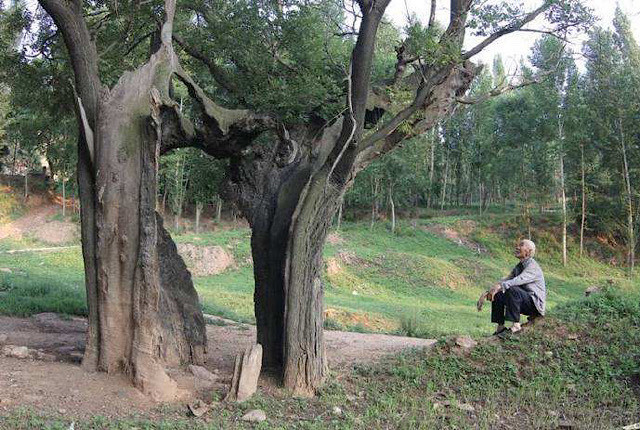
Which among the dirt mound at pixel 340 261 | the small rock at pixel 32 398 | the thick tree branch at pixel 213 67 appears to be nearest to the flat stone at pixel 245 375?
the small rock at pixel 32 398

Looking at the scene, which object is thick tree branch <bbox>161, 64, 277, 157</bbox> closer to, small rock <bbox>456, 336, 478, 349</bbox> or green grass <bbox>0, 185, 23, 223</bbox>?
small rock <bbox>456, 336, 478, 349</bbox>

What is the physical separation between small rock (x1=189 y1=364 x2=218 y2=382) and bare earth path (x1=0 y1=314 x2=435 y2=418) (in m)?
0.10

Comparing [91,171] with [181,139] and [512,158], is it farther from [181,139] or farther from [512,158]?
[512,158]

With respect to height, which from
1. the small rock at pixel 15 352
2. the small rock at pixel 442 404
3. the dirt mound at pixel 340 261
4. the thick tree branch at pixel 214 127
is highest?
the thick tree branch at pixel 214 127

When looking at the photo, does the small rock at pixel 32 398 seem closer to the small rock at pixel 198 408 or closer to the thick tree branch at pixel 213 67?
the small rock at pixel 198 408

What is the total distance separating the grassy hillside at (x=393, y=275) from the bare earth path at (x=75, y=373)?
2683mm

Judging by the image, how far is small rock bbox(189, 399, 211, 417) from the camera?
586cm

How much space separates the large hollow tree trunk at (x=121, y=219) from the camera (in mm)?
6742

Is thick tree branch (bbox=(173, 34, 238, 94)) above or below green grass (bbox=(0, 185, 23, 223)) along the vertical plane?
above

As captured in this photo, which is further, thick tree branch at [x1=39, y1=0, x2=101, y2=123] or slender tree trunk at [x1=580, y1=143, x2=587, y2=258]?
slender tree trunk at [x1=580, y1=143, x2=587, y2=258]

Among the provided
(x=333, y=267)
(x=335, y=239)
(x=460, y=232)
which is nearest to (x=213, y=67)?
(x=333, y=267)

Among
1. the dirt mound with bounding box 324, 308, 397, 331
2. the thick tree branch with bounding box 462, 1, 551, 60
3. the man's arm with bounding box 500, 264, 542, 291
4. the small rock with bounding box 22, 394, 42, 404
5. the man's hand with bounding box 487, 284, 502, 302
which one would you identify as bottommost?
the dirt mound with bounding box 324, 308, 397, 331

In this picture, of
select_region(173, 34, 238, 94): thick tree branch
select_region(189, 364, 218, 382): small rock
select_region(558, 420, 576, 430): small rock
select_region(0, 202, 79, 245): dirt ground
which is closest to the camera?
select_region(558, 420, 576, 430): small rock

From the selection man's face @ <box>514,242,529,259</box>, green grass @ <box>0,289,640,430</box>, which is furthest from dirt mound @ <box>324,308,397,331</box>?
man's face @ <box>514,242,529,259</box>
